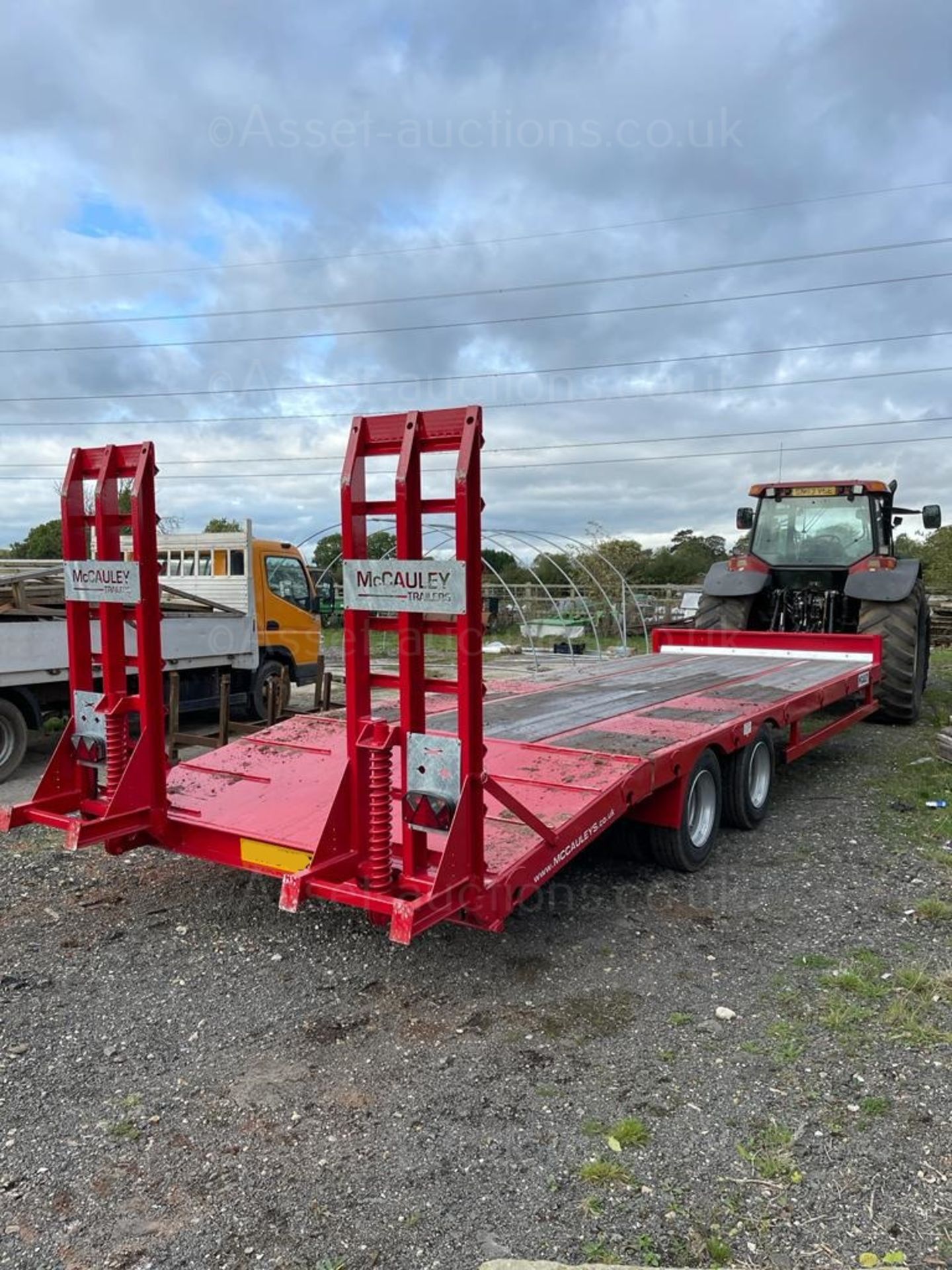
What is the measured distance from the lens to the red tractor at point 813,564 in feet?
34.2

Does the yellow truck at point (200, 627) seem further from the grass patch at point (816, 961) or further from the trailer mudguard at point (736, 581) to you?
the grass patch at point (816, 961)

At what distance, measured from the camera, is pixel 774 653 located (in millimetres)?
9805

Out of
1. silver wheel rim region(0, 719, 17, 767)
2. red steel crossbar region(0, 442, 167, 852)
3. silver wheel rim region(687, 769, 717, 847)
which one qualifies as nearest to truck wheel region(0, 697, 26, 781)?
silver wheel rim region(0, 719, 17, 767)

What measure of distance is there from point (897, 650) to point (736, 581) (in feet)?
6.34

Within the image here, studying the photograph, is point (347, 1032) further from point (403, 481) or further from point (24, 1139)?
point (403, 481)

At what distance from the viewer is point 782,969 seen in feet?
13.3

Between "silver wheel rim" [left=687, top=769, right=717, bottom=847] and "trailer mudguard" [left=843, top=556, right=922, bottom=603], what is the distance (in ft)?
16.9

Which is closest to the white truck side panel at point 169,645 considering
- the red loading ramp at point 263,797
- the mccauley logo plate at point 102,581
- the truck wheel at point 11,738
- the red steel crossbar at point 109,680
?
the truck wheel at point 11,738

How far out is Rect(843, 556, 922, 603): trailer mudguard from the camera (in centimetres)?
956

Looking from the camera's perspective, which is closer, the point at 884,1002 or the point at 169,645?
the point at 884,1002

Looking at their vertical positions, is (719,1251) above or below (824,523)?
below

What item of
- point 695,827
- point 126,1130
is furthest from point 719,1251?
point 695,827

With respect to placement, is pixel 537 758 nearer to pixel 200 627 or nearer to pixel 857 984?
pixel 857 984

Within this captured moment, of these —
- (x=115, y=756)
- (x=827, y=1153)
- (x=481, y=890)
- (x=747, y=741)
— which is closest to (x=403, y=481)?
(x=481, y=890)
